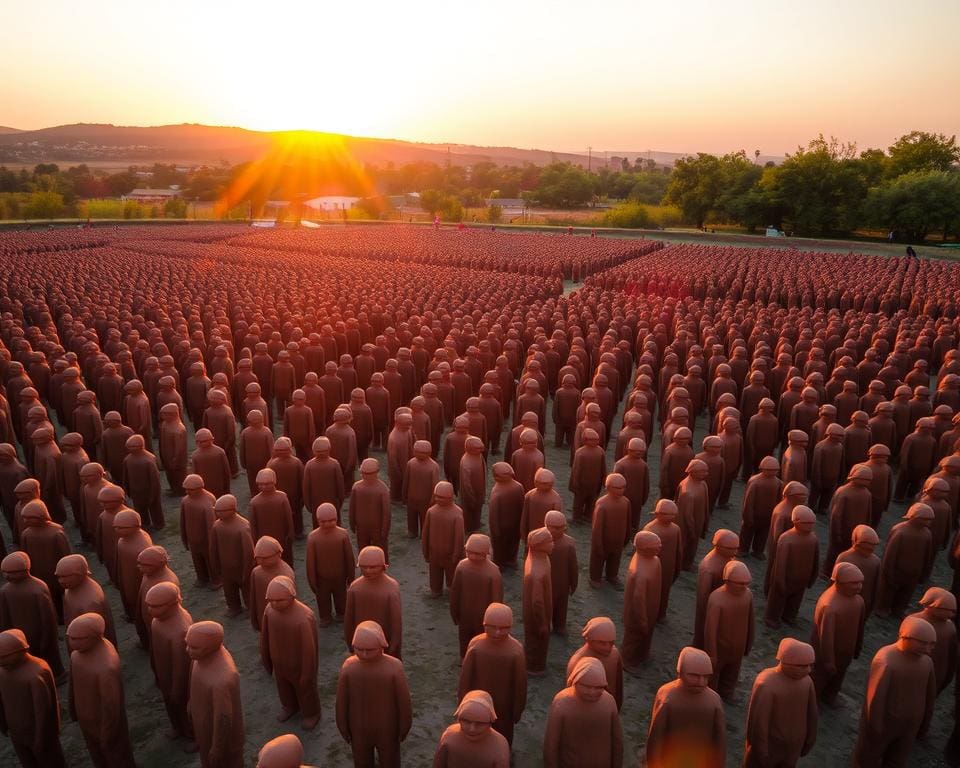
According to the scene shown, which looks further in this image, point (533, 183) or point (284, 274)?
point (533, 183)

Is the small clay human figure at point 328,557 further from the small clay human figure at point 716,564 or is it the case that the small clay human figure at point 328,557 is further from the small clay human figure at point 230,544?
the small clay human figure at point 716,564

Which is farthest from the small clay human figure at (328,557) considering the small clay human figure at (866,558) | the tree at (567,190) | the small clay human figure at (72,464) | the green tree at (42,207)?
the tree at (567,190)

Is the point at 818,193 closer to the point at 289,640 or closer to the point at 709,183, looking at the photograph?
the point at 709,183

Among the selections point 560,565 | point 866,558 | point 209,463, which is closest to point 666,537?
point 560,565

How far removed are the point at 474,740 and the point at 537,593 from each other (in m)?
2.18

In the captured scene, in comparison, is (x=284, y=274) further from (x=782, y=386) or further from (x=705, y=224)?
(x=705, y=224)

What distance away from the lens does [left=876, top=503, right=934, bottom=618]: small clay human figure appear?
693cm

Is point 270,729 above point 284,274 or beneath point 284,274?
beneath

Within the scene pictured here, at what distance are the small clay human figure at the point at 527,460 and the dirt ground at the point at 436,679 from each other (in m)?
1.29

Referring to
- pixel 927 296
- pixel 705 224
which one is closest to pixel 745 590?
pixel 927 296

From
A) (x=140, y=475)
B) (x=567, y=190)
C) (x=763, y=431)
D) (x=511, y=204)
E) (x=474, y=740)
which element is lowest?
(x=140, y=475)

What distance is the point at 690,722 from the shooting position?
14.3ft

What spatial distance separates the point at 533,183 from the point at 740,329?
114m

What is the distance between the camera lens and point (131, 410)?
10.5 m
